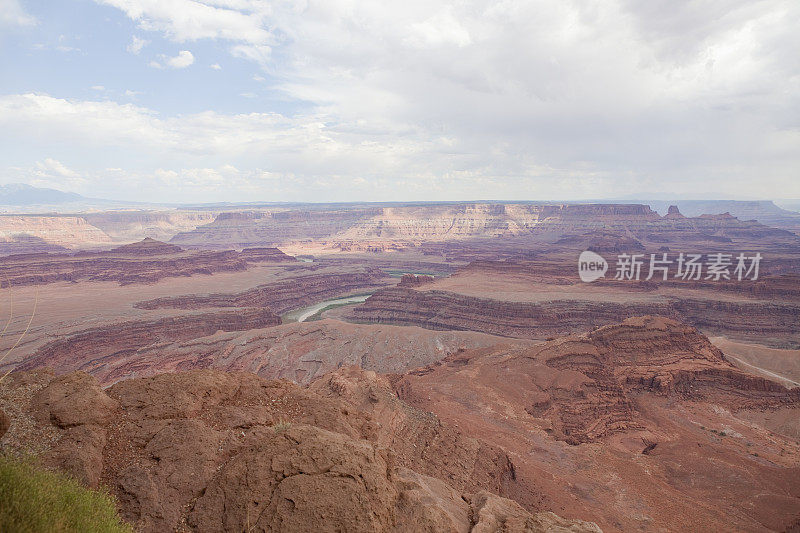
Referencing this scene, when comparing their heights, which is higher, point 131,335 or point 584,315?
point 584,315

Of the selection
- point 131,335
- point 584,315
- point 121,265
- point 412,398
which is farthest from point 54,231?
point 412,398

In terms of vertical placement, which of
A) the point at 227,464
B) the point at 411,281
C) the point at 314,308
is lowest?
the point at 314,308

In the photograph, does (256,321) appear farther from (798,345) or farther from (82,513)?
(798,345)

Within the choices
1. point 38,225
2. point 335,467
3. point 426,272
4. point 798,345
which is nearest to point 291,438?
point 335,467

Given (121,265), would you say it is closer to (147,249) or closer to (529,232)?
(147,249)

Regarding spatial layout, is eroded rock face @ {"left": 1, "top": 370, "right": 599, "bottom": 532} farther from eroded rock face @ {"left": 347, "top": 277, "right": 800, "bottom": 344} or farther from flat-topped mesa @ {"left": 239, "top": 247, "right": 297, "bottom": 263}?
flat-topped mesa @ {"left": 239, "top": 247, "right": 297, "bottom": 263}

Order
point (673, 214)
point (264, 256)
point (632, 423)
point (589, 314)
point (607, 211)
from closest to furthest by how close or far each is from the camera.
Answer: point (632, 423), point (589, 314), point (264, 256), point (607, 211), point (673, 214)

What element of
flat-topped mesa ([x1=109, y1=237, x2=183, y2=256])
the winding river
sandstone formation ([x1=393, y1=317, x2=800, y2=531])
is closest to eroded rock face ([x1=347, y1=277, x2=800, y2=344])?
the winding river

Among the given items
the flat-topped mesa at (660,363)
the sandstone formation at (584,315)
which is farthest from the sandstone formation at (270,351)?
the sandstone formation at (584,315)
